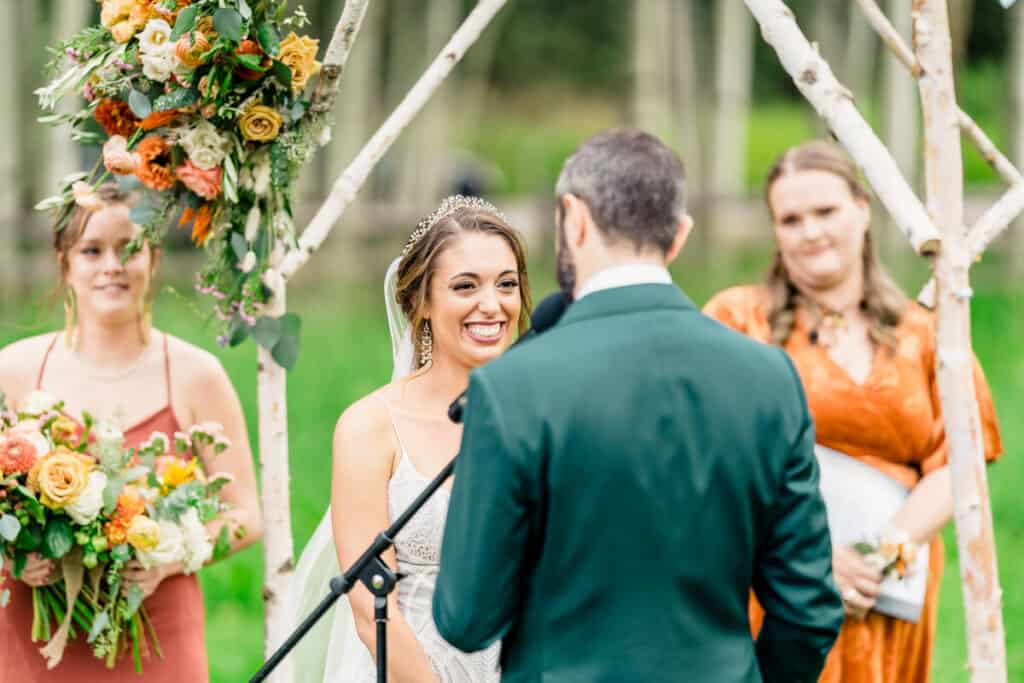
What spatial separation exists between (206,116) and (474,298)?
0.80 meters

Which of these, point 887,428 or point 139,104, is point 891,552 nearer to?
point 887,428

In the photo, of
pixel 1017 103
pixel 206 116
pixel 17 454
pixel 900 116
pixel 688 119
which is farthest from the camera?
pixel 688 119

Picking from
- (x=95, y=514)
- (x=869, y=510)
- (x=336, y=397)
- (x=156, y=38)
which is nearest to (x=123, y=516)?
(x=95, y=514)

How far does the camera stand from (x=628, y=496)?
231cm

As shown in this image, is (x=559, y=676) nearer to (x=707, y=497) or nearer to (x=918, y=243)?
(x=707, y=497)

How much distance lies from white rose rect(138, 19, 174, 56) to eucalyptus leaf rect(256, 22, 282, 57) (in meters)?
0.20

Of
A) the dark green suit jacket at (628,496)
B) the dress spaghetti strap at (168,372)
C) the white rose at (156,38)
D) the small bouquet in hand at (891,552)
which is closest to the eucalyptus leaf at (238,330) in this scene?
the dress spaghetti strap at (168,372)

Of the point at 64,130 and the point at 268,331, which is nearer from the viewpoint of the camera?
the point at 268,331

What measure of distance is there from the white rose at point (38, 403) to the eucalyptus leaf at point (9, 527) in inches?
11.9

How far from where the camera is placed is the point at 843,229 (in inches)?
146

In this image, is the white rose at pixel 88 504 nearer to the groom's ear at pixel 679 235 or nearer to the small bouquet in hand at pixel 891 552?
the groom's ear at pixel 679 235

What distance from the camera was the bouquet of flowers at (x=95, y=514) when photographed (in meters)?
3.29

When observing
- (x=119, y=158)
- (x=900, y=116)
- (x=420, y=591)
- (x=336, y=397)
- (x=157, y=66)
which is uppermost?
(x=900, y=116)

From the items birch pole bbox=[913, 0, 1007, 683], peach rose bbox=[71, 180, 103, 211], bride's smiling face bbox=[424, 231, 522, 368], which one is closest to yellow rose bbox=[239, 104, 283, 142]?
peach rose bbox=[71, 180, 103, 211]
